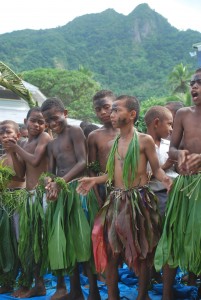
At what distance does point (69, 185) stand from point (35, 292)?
1.12 m

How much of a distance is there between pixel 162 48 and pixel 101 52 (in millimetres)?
9571

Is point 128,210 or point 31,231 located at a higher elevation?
point 128,210

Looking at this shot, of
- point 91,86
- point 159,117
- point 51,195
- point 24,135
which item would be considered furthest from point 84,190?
point 91,86

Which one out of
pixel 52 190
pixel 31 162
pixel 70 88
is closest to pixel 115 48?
pixel 70 88

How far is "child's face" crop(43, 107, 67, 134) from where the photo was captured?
162 inches

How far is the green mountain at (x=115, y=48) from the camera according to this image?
5716 centimetres

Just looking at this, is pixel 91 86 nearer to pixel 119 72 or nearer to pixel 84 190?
pixel 119 72

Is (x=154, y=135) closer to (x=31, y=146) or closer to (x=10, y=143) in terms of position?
(x=31, y=146)

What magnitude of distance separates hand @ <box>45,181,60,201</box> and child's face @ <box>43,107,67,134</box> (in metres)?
0.56

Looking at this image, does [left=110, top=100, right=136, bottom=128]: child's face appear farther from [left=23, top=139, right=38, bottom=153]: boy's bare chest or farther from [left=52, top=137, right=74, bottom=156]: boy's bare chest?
[left=23, top=139, right=38, bottom=153]: boy's bare chest

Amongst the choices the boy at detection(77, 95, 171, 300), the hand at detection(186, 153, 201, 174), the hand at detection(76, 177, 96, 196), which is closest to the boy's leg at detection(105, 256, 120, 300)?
the boy at detection(77, 95, 171, 300)

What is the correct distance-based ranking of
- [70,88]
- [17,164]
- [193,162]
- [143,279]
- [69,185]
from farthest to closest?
[70,88]
[17,164]
[69,185]
[143,279]
[193,162]

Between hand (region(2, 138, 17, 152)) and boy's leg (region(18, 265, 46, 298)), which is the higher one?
hand (region(2, 138, 17, 152))

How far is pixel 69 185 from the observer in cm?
398
